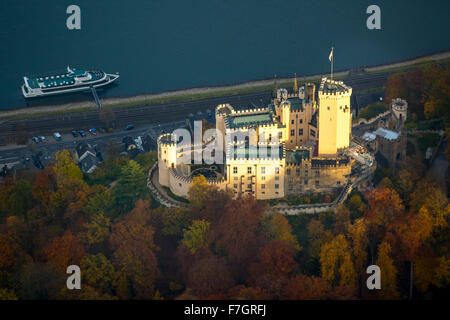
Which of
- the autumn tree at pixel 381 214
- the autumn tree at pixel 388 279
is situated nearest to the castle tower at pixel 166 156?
the autumn tree at pixel 381 214

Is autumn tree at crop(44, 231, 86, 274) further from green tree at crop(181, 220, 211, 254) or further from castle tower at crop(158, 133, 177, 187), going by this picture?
castle tower at crop(158, 133, 177, 187)

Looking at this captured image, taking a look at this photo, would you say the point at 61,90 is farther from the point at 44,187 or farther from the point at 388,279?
the point at 388,279

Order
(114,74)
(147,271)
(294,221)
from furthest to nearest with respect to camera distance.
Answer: (114,74) → (294,221) → (147,271)

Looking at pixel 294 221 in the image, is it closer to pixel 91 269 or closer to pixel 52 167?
pixel 91 269

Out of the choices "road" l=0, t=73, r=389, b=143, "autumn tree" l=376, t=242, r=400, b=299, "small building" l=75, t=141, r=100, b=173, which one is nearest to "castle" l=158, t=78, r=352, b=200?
"autumn tree" l=376, t=242, r=400, b=299

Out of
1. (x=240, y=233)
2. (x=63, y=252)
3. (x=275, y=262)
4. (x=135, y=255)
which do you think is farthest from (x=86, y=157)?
(x=275, y=262)
